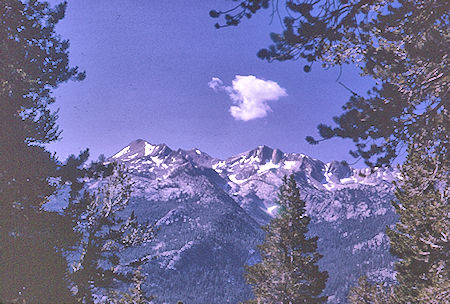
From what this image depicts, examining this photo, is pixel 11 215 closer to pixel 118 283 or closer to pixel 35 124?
pixel 35 124

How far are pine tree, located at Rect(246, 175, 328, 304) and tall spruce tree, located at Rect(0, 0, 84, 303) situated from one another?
1046 centimetres

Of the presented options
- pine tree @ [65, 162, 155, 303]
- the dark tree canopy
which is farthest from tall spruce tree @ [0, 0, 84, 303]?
the dark tree canopy

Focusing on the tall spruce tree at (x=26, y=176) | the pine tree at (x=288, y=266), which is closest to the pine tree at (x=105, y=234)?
the tall spruce tree at (x=26, y=176)

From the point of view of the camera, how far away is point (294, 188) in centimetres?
1903

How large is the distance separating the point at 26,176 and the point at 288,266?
45.0 feet

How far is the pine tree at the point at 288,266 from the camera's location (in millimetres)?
16531

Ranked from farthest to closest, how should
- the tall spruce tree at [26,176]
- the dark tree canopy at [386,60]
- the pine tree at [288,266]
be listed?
the pine tree at [288,266], the tall spruce tree at [26,176], the dark tree canopy at [386,60]

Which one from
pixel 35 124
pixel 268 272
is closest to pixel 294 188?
pixel 268 272

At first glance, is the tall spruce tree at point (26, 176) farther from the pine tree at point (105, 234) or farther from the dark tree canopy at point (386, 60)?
the dark tree canopy at point (386, 60)

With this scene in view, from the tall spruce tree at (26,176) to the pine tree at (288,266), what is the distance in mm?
10462

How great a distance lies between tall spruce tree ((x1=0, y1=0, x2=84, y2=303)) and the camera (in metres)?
9.48

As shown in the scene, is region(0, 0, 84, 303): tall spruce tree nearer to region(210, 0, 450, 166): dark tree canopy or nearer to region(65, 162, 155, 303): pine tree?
region(65, 162, 155, 303): pine tree

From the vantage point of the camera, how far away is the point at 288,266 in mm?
16844

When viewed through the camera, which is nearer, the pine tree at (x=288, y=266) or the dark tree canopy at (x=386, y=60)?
the dark tree canopy at (x=386, y=60)
